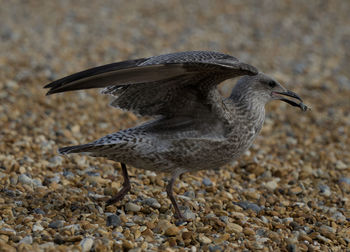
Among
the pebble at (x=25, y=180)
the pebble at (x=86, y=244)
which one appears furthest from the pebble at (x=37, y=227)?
the pebble at (x=25, y=180)

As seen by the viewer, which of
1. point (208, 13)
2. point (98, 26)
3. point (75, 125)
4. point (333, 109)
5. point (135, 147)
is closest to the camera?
point (135, 147)

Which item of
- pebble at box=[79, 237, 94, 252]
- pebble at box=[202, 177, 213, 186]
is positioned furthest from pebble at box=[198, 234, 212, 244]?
pebble at box=[202, 177, 213, 186]

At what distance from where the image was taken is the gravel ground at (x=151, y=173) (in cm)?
412

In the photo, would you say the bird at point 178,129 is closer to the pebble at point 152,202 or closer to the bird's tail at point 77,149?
the bird's tail at point 77,149

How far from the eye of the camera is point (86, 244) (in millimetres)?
3633

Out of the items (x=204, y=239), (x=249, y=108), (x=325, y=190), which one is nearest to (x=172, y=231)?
(x=204, y=239)

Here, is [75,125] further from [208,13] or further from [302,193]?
[208,13]

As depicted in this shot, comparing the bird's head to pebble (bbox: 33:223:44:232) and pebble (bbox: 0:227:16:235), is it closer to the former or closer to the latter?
pebble (bbox: 33:223:44:232)

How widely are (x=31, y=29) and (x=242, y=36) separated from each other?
4.61 meters

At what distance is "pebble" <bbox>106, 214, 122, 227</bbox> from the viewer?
4145mm

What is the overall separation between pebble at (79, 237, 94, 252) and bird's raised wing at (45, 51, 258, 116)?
104cm

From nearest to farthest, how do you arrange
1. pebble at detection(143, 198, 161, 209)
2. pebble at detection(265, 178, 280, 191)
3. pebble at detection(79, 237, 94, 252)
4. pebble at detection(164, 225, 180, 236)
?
pebble at detection(79, 237, 94, 252)
pebble at detection(164, 225, 180, 236)
pebble at detection(143, 198, 161, 209)
pebble at detection(265, 178, 280, 191)

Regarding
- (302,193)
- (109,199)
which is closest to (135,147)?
(109,199)

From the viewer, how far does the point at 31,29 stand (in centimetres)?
1055
